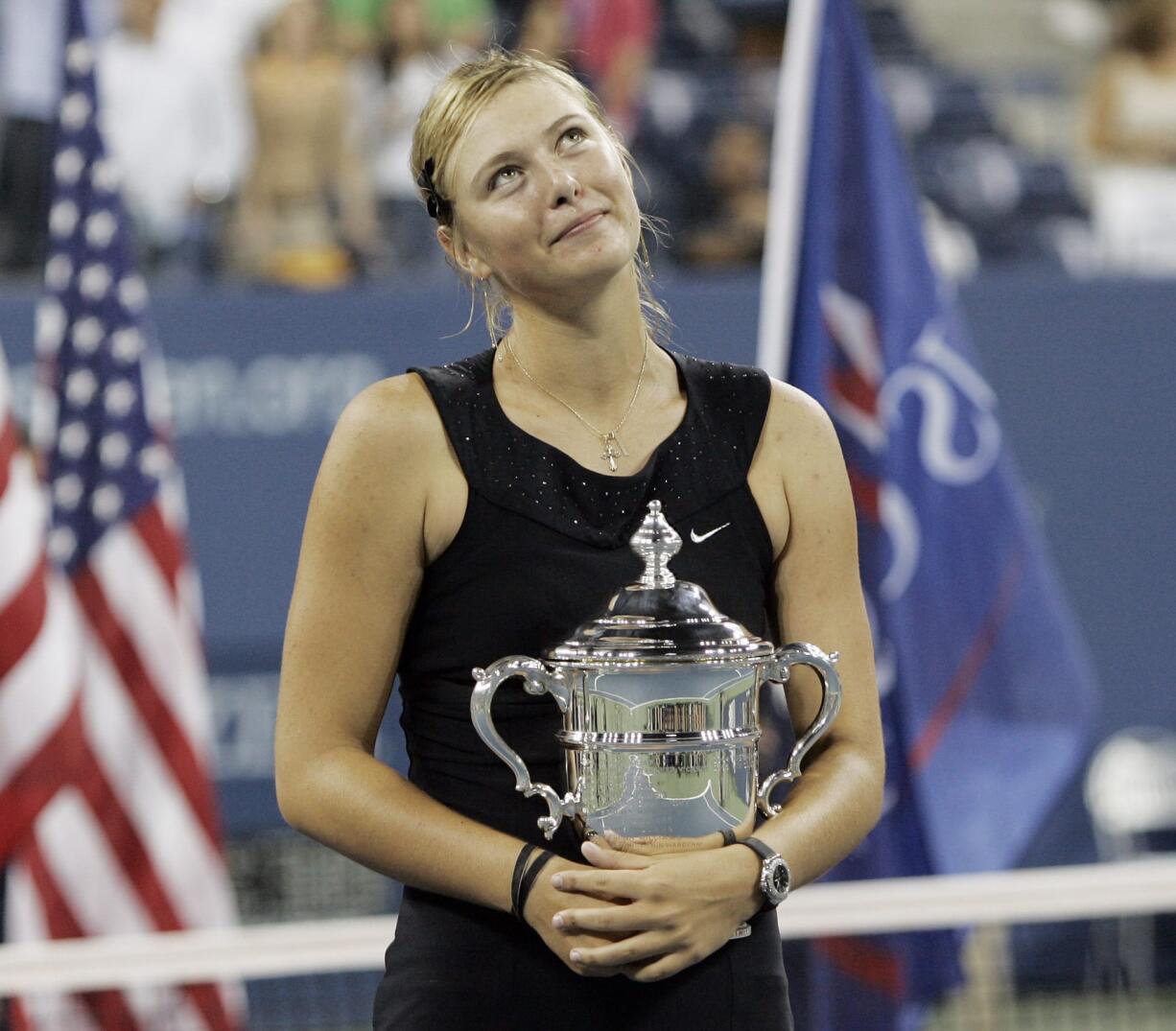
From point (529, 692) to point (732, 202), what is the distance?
429cm

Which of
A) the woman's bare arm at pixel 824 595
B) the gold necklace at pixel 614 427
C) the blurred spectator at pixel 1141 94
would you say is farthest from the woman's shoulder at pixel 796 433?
the blurred spectator at pixel 1141 94

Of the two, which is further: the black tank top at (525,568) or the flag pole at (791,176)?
the flag pole at (791,176)

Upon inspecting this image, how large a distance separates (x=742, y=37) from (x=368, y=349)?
8.86 ft

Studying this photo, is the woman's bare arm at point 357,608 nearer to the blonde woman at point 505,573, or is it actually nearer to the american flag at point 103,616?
the blonde woman at point 505,573

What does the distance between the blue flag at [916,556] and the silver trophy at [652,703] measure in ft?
5.42

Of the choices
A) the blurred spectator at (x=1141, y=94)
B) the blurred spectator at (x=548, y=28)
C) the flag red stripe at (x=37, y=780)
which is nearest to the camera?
the flag red stripe at (x=37, y=780)

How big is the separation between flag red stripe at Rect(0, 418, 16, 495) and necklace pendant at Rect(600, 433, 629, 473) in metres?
2.10

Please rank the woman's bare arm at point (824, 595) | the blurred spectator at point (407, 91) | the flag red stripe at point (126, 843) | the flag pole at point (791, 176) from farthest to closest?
the blurred spectator at point (407, 91)
the flag red stripe at point (126, 843)
the flag pole at point (791, 176)
the woman's bare arm at point (824, 595)

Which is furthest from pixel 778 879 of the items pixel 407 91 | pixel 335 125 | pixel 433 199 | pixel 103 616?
pixel 407 91

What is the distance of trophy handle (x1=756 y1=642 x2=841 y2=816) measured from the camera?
140 cm

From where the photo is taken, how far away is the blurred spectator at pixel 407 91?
5.35 metres

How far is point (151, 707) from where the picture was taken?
3662 mm

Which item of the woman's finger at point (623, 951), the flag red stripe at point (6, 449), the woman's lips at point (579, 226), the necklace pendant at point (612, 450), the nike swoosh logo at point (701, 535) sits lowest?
the woman's finger at point (623, 951)

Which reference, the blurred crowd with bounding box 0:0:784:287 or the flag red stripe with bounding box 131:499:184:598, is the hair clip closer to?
the flag red stripe with bounding box 131:499:184:598
